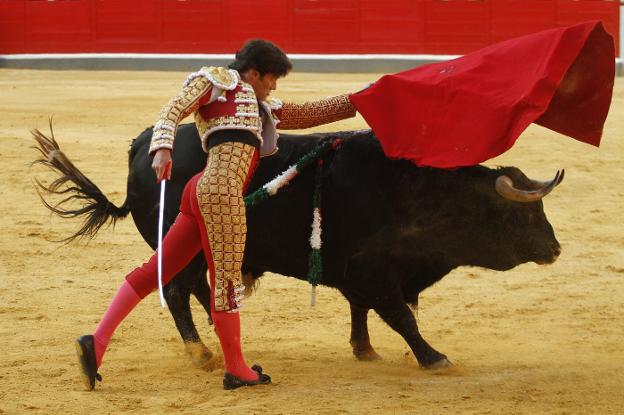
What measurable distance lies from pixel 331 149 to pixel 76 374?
3.87ft

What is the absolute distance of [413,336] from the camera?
4016 mm

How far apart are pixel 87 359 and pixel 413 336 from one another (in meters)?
1.12

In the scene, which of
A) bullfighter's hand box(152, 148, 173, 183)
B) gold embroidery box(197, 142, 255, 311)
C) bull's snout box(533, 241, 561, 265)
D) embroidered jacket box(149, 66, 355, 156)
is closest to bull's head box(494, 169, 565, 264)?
bull's snout box(533, 241, 561, 265)

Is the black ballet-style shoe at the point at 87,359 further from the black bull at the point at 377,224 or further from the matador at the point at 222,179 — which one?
the black bull at the point at 377,224

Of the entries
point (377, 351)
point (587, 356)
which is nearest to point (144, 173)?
point (377, 351)

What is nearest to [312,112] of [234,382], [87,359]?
[234,382]

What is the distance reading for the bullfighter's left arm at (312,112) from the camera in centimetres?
395

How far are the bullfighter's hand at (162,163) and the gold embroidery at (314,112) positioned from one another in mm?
624

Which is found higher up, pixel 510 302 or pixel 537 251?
pixel 537 251

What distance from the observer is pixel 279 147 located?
4.12 metres

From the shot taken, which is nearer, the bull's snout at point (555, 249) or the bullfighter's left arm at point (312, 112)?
the bullfighter's left arm at point (312, 112)

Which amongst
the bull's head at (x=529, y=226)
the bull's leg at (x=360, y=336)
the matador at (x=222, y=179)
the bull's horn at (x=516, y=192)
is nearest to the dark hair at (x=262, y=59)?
the matador at (x=222, y=179)

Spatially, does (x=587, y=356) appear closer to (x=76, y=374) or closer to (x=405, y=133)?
(x=405, y=133)

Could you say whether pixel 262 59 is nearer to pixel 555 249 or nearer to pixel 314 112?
pixel 314 112
